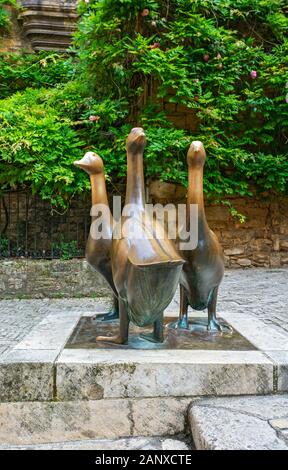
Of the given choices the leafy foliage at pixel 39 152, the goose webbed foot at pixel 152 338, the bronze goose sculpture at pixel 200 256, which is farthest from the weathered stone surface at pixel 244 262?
the goose webbed foot at pixel 152 338

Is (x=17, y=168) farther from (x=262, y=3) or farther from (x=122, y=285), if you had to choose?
(x=262, y=3)

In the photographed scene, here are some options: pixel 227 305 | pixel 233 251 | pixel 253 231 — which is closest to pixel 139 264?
pixel 227 305

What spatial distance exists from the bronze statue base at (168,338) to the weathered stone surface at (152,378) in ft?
0.86

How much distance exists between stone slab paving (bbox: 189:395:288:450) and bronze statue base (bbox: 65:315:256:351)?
0.38 m

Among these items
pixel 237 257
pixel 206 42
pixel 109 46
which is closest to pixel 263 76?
pixel 206 42

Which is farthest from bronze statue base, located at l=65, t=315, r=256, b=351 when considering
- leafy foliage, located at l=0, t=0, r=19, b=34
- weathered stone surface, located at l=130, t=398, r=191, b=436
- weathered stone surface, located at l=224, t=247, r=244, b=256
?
leafy foliage, located at l=0, t=0, r=19, b=34

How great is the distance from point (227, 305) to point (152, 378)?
355 centimetres

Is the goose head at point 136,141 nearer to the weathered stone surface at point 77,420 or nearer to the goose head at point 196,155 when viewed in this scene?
the goose head at point 196,155

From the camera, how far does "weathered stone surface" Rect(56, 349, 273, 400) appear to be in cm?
210

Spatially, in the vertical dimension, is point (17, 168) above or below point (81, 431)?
above

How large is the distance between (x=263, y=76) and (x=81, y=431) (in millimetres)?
7430

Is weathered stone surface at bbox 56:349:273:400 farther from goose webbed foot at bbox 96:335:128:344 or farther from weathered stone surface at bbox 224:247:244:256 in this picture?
weathered stone surface at bbox 224:247:244:256
